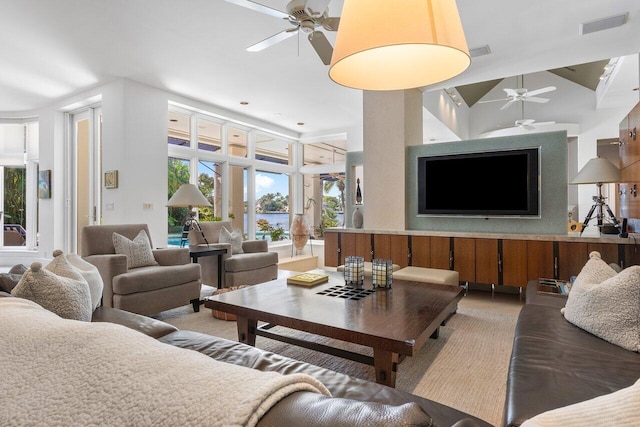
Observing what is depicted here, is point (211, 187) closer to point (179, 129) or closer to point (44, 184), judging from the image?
point (179, 129)

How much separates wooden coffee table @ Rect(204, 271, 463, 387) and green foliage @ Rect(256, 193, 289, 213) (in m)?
4.80

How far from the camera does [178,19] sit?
346cm

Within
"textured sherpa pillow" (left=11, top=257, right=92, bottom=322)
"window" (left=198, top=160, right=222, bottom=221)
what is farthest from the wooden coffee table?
"window" (left=198, top=160, right=222, bottom=221)

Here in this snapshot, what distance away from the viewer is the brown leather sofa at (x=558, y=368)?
1133 mm

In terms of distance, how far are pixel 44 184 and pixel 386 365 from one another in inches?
272

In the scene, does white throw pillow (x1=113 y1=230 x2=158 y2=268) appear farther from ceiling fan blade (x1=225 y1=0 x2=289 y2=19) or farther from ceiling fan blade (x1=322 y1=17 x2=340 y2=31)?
ceiling fan blade (x1=322 y1=17 x2=340 y2=31)

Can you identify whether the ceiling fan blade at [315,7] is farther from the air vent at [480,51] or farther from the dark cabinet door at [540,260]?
the dark cabinet door at [540,260]

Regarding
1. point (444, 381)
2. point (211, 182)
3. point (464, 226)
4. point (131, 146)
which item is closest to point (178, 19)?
point (131, 146)

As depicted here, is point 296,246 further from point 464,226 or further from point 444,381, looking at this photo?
point 444,381

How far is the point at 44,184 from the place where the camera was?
623 centimetres

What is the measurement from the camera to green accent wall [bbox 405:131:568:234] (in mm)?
4117

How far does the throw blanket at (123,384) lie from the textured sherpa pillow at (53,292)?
1.07 meters

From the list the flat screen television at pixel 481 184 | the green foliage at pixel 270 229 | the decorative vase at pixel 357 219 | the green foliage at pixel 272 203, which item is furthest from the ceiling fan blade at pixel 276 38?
the green foliage at pixel 270 229

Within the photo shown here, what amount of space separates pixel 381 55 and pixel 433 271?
9.02ft
